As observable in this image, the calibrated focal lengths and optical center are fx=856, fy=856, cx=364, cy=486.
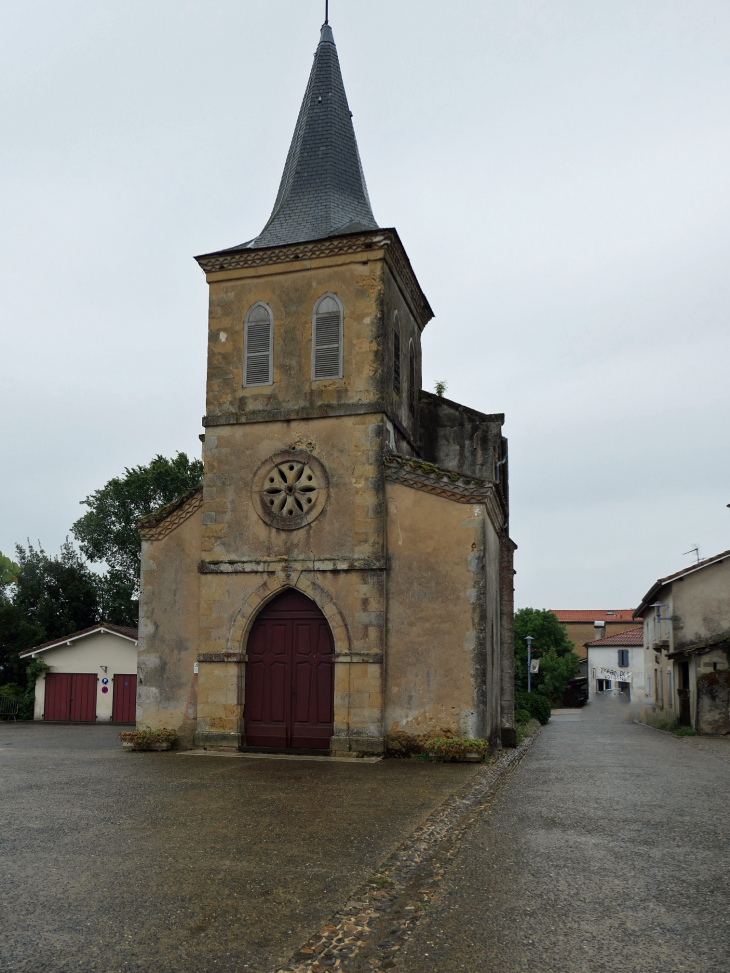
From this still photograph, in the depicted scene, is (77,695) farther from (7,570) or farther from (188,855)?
(188,855)

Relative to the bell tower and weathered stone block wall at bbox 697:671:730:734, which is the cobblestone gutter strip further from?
weathered stone block wall at bbox 697:671:730:734

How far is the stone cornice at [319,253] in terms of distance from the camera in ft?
56.1

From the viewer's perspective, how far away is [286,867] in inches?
278

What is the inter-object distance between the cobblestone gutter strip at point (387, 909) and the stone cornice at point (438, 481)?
7136 millimetres

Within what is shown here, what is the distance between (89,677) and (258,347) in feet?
64.8

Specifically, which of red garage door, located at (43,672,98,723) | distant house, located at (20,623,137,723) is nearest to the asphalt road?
distant house, located at (20,623,137,723)

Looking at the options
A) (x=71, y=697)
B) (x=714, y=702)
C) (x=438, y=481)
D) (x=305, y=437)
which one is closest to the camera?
(x=438, y=481)

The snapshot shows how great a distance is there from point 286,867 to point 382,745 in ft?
28.0

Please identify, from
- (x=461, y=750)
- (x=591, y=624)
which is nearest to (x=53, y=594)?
(x=461, y=750)

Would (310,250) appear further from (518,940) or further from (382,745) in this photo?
(518,940)

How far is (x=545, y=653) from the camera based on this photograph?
63.6 m

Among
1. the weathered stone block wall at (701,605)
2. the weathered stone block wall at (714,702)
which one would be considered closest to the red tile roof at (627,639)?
the weathered stone block wall at (701,605)

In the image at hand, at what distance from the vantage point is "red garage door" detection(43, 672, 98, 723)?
32375 millimetres

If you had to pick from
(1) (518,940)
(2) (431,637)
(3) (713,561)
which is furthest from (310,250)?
(3) (713,561)
